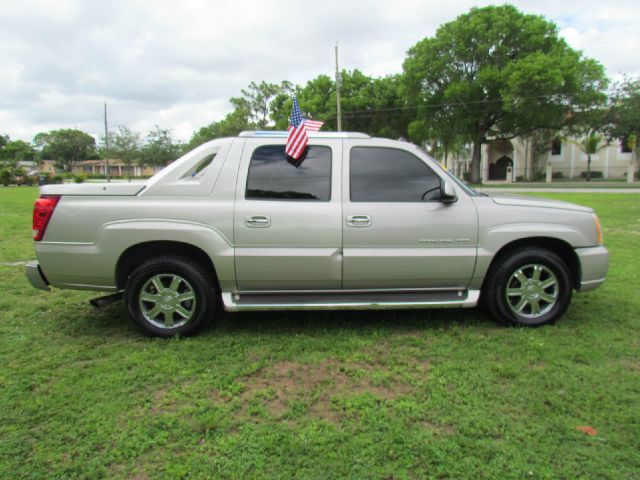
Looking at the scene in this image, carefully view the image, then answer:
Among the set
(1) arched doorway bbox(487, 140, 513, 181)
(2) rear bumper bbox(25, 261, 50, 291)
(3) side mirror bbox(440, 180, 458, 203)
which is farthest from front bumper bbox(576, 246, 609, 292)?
(1) arched doorway bbox(487, 140, 513, 181)

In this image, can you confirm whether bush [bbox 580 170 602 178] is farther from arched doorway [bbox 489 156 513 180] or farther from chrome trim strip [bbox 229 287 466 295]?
chrome trim strip [bbox 229 287 466 295]

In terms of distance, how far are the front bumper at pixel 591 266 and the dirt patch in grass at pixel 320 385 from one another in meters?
1.88

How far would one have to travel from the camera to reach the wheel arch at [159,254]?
3.94m

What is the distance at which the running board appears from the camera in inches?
153

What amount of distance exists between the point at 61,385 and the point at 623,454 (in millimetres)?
3548

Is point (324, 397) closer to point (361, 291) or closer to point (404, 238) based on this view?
point (361, 291)

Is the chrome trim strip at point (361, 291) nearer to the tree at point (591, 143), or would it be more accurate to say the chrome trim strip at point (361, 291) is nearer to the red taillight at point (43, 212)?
the red taillight at point (43, 212)

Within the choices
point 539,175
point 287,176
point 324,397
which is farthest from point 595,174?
point 324,397

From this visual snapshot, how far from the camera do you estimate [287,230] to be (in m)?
3.83

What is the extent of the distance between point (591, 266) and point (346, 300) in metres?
A: 2.33

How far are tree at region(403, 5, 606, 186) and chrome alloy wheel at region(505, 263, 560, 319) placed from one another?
30.0 meters

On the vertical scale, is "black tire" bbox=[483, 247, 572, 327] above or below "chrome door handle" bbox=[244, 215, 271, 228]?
below

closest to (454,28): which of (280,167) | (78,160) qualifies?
(280,167)

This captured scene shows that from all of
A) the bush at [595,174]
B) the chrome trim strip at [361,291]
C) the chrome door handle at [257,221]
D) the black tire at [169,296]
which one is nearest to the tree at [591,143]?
the bush at [595,174]
